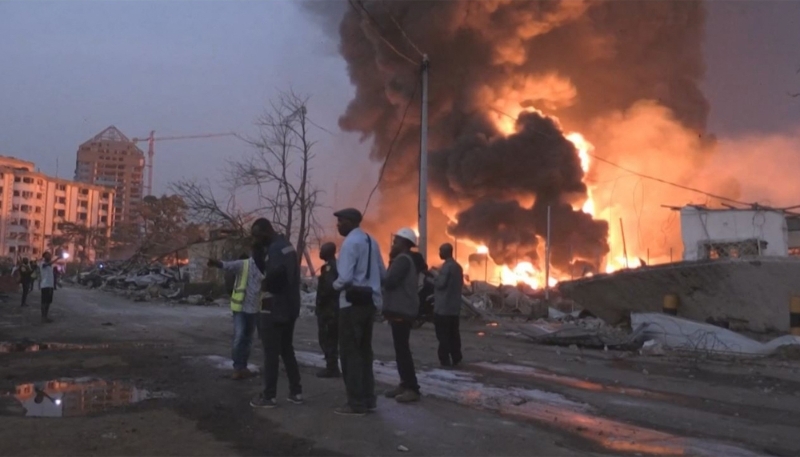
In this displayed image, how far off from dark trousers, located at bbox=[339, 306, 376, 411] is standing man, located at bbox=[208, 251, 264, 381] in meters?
1.99

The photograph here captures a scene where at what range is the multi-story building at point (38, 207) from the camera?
292 feet

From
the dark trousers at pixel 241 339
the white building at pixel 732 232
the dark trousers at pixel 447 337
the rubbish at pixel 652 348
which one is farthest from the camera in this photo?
the white building at pixel 732 232

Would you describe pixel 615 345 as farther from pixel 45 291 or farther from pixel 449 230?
pixel 449 230

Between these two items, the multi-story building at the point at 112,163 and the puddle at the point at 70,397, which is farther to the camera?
the multi-story building at the point at 112,163

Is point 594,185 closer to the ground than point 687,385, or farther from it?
farther from it

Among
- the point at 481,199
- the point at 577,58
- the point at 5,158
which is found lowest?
the point at 481,199

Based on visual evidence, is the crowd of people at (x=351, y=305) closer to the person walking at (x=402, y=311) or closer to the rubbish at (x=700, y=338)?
the person walking at (x=402, y=311)

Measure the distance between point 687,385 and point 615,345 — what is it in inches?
129

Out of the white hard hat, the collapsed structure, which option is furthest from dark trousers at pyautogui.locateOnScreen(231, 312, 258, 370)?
the collapsed structure

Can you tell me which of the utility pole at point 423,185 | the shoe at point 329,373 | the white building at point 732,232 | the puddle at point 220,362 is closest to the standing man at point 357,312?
the shoe at point 329,373

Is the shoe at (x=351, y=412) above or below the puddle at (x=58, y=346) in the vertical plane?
below

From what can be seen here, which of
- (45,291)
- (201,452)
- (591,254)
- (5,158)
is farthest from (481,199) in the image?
(5,158)

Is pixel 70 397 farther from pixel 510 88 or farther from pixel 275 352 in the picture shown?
pixel 510 88

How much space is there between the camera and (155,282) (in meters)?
32.0
